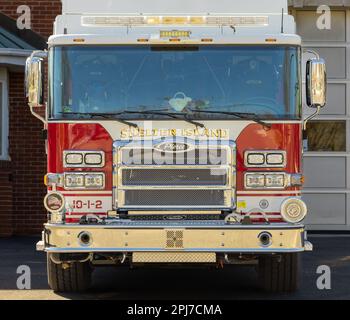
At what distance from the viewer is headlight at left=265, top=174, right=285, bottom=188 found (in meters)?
9.25

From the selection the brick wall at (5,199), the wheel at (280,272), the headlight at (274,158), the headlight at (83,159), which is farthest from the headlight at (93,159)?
the brick wall at (5,199)

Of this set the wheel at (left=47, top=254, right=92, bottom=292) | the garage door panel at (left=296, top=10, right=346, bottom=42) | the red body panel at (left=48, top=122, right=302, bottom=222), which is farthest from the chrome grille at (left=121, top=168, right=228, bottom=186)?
the garage door panel at (left=296, top=10, right=346, bottom=42)

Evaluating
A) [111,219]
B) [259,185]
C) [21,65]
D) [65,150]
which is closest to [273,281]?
[259,185]

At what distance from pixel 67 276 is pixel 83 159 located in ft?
4.67

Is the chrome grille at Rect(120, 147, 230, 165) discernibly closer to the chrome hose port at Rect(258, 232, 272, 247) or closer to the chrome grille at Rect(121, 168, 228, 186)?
the chrome grille at Rect(121, 168, 228, 186)

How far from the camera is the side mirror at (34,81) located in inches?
369

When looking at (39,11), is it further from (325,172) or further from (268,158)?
(268,158)

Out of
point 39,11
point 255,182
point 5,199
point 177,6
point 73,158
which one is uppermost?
point 39,11

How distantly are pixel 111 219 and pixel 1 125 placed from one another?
8.19 meters

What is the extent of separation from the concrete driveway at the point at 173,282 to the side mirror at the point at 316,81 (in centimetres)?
207

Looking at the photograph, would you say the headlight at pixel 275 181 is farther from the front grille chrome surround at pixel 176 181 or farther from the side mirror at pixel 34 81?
the side mirror at pixel 34 81

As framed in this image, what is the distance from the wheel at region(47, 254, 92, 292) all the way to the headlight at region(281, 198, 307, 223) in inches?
86.4

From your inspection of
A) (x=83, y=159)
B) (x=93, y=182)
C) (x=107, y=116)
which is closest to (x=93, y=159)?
(x=83, y=159)

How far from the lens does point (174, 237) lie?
8953 millimetres
